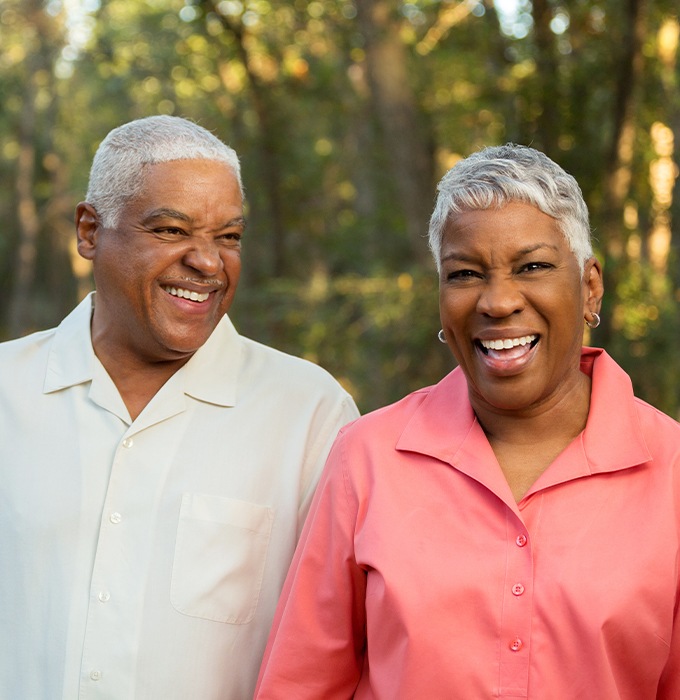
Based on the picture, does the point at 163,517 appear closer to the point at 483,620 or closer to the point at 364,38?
the point at 483,620

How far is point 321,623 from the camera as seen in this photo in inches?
105

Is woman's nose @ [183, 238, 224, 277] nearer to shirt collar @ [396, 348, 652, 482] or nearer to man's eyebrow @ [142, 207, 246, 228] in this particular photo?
man's eyebrow @ [142, 207, 246, 228]

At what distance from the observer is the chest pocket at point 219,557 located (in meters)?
2.92

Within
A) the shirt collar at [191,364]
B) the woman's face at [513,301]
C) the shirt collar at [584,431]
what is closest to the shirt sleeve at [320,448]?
the shirt collar at [191,364]

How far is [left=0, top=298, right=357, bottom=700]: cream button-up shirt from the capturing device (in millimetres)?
2881

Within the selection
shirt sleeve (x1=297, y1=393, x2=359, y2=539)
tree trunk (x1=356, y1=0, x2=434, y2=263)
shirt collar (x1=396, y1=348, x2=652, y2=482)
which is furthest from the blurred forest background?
shirt collar (x1=396, y1=348, x2=652, y2=482)

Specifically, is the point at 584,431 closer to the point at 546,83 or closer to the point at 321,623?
the point at 321,623

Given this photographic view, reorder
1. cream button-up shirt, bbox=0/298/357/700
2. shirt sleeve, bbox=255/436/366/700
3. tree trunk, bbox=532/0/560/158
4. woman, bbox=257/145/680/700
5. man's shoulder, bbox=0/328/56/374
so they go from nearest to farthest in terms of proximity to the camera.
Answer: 1. woman, bbox=257/145/680/700
2. shirt sleeve, bbox=255/436/366/700
3. cream button-up shirt, bbox=0/298/357/700
4. man's shoulder, bbox=0/328/56/374
5. tree trunk, bbox=532/0/560/158

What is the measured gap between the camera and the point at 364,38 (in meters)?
9.15

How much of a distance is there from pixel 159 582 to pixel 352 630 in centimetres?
56

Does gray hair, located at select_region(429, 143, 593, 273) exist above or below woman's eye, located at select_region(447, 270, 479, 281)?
above

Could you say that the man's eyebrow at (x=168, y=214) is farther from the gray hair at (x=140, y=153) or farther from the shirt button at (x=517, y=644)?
the shirt button at (x=517, y=644)

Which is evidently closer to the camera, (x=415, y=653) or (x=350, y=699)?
(x=415, y=653)

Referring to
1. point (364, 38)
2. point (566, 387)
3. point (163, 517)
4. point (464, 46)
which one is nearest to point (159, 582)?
point (163, 517)
